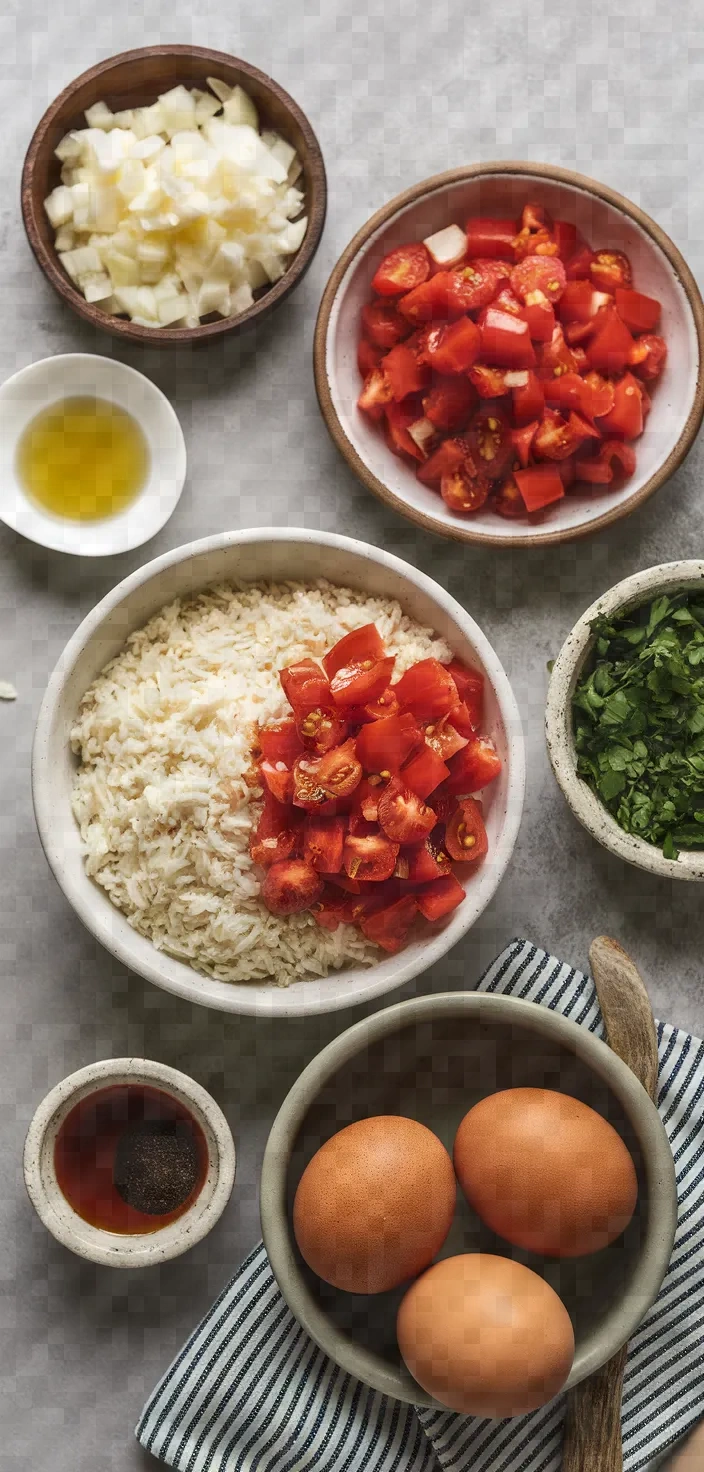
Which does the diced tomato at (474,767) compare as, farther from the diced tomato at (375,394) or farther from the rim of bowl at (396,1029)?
the diced tomato at (375,394)

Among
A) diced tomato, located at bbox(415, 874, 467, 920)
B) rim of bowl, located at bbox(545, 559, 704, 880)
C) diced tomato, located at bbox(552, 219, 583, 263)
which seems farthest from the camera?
diced tomato, located at bbox(552, 219, 583, 263)

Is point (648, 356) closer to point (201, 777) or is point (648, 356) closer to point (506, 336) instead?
point (506, 336)

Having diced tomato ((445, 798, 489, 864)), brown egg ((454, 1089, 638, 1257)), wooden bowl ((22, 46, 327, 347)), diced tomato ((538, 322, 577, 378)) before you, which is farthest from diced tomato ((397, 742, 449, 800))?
wooden bowl ((22, 46, 327, 347))

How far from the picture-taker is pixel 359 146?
2.43m

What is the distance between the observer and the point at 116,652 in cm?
209

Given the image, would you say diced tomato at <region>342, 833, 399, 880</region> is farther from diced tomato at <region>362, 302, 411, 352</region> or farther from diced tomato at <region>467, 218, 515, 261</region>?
diced tomato at <region>467, 218, 515, 261</region>

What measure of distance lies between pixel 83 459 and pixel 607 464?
3.30 ft

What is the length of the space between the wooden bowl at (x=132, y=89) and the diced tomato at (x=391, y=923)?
1.09m

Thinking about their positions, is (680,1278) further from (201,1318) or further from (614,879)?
(201,1318)

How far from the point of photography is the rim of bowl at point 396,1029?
1.85 m

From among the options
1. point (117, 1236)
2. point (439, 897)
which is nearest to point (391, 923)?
point (439, 897)

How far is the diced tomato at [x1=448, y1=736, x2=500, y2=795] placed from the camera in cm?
198

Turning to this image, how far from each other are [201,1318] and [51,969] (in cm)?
71

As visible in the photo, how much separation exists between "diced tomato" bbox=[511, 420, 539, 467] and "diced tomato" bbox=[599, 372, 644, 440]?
0.45ft
